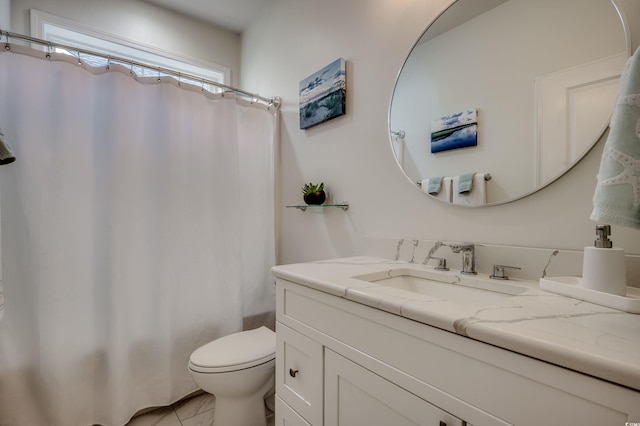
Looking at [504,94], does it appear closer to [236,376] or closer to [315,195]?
[315,195]

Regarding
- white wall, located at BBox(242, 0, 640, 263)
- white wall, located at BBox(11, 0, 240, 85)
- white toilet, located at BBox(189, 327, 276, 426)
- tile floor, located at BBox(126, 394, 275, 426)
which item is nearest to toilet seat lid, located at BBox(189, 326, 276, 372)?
white toilet, located at BBox(189, 327, 276, 426)

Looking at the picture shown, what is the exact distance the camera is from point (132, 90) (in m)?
1.59

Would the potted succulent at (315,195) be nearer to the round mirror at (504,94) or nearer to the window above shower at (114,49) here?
the round mirror at (504,94)

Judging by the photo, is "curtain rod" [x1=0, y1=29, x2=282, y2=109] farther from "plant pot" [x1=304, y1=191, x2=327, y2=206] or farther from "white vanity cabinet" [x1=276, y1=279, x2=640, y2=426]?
"white vanity cabinet" [x1=276, y1=279, x2=640, y2=426]

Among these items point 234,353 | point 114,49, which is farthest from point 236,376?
point 114,49

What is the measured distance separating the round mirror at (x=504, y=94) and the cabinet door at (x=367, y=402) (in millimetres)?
723

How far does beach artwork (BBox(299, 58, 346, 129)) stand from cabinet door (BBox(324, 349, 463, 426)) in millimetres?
1239

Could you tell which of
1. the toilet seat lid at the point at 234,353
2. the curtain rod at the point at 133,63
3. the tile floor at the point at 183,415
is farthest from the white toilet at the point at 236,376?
the curtain rod at the point at 133,63

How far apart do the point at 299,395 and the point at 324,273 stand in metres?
0.43

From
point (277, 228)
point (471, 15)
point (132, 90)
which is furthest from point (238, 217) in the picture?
point (471, 15)

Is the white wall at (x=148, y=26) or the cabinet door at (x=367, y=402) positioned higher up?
the white wall at (x=148, y=26)

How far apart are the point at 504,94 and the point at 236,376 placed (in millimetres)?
1578

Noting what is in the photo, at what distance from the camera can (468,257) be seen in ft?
3.37

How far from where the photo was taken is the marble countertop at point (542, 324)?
0.42 meters
